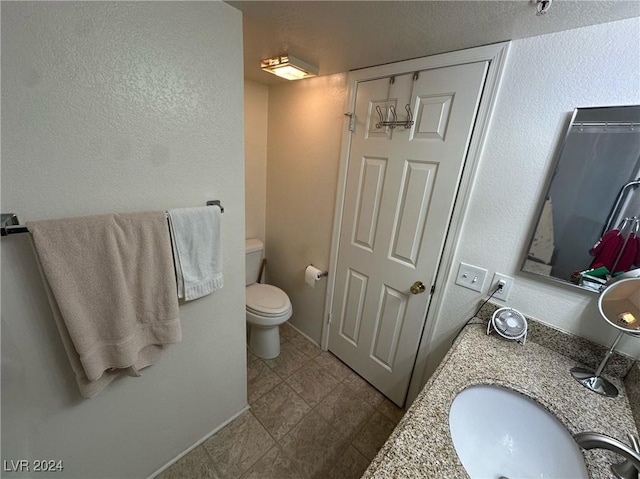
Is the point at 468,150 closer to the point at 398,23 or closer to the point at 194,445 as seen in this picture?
the point at 398,23

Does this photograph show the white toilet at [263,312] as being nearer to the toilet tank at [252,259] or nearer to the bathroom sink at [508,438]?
the toilet tank at [252,259]

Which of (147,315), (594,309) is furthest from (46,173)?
(594,309)

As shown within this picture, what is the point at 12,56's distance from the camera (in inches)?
24.7

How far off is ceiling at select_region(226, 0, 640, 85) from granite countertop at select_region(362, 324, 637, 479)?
3.91ft

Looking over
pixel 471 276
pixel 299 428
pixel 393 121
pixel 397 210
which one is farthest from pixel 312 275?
pixel 393 121

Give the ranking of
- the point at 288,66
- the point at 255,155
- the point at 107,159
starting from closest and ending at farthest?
the point at 107,159 → the point at 288,66 → the point at 255,155

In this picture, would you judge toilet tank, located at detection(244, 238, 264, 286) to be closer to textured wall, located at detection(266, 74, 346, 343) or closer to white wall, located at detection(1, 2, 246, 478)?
textured wall, located at detection(266, 74, 346, 343)

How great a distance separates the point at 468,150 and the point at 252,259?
5.71 feet

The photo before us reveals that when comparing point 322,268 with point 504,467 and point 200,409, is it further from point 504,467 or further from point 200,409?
point 504,467

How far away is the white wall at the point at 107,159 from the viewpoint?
0.68 metres

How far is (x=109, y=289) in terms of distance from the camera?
2.72 ft

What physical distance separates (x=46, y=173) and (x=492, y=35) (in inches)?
63.2

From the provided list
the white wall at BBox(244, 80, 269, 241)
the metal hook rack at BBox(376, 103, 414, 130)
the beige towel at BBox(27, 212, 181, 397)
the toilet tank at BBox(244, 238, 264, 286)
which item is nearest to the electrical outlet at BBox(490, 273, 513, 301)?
the metal hook rack at BBox(376, 103, 414, 130)

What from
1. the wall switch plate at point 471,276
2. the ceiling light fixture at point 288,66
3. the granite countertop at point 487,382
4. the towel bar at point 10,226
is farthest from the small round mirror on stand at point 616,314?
the towel bar at point 10,226
